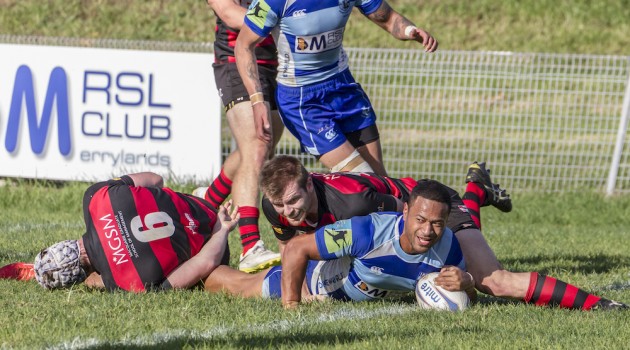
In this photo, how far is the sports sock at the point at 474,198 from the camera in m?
7.61

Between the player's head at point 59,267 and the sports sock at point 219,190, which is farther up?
the sports sock at point 219,190

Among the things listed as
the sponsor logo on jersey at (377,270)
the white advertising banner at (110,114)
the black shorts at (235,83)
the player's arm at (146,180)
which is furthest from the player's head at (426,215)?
the white advertising banner at (110,114)

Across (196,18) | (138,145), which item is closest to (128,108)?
(138,145)

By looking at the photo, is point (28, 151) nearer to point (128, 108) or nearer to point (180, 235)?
point (128, 108)

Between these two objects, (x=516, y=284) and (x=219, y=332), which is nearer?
(x=219, y=332)

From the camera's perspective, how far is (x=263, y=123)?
283 inches

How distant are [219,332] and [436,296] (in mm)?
1321

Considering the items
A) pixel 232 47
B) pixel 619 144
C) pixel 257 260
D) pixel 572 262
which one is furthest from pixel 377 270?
pixel 619 144

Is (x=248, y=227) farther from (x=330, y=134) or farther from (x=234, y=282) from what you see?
(x=234, y=282)

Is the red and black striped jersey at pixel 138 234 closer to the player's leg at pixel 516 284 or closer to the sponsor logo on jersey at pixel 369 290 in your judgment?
the sponsor logo on jersey at pixel 369 290

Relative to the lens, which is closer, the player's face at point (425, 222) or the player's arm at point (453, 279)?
the player's face at point (425, 222)

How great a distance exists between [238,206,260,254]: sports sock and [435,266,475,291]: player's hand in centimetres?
206

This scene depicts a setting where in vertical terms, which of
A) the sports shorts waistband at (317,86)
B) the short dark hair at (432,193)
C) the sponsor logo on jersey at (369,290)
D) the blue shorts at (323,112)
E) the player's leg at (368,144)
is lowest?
the sponsor logo on jersey at (369,290)

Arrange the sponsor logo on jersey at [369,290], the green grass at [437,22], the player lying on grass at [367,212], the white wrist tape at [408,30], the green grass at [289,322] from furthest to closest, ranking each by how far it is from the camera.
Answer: the green grass at [437,22] < the white wrist tape at [408,30] < the sponsor logo on jersey at [369,290] < the player lying on grass at [367,212] < the green grass at [289,322]
